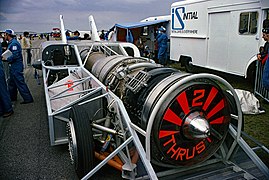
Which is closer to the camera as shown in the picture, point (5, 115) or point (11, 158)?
point (11, 158)

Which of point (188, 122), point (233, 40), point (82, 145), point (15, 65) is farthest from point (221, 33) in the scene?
point (82, 145)

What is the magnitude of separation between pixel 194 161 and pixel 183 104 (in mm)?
591

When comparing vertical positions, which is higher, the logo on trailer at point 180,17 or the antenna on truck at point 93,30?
the logo on trailer at point 180,17

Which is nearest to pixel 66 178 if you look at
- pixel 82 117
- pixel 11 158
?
pixel 82 117

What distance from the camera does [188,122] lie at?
6.70 feet

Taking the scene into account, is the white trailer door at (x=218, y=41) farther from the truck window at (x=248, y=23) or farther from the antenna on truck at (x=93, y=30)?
the antenna on truck at (x=93, y=30)

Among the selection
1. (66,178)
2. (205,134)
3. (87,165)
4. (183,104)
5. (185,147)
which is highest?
(183,104)

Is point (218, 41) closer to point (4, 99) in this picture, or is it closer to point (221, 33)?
point (221, 33)

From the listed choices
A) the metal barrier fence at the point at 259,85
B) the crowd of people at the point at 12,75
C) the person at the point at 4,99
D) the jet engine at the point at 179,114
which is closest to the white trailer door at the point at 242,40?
the metal barrier fence at the point at 259,85

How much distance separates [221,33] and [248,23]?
934 millimetres

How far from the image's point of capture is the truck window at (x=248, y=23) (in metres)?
6.23

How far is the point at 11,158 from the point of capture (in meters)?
3.32

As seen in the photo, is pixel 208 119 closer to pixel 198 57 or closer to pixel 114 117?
pixel 114 117

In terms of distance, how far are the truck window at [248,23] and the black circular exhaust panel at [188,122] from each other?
190 inches
